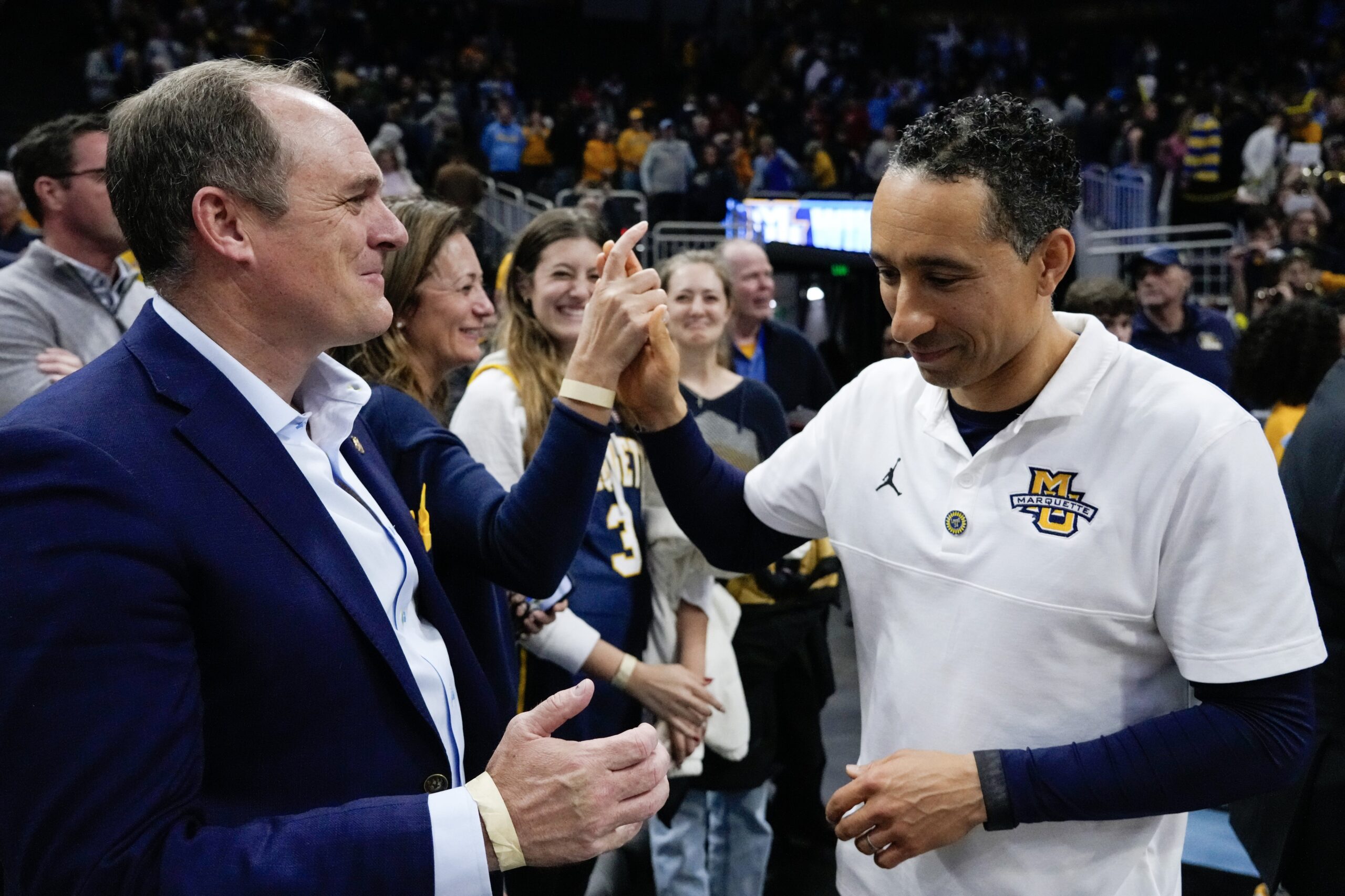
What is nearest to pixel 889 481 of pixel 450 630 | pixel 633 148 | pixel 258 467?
pixel 450 630

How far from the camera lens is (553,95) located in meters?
18.3

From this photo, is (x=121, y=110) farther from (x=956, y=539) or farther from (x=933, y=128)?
(x=956, y=539)

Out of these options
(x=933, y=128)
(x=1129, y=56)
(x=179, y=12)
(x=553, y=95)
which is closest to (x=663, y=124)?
(x=553, y=95)

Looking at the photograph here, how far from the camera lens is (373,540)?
147 cm

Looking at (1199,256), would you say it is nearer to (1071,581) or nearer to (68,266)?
(68,266)

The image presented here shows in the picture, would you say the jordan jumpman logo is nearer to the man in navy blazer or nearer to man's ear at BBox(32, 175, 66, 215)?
the man in navy blazer

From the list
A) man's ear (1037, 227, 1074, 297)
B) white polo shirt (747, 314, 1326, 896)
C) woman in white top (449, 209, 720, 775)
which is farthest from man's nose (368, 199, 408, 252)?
woman in white top (449, 209, 720, 775)

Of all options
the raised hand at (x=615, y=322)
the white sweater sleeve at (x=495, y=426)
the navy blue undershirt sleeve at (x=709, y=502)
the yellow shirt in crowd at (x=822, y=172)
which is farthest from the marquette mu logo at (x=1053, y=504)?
the yellow shirt in crowd at (x=822, y=172)

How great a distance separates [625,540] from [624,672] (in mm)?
313

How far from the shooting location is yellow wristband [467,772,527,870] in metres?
1.24

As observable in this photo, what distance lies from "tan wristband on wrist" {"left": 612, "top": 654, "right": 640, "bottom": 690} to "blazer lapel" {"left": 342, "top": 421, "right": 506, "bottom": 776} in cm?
98

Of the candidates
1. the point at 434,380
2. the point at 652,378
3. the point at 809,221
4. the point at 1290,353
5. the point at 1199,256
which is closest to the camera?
the point at 652,378

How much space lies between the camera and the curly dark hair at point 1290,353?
372cm

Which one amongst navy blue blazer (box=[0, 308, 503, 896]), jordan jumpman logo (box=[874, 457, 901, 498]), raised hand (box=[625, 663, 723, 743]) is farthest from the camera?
raised hand (box=[625, 663, 723, 743])
